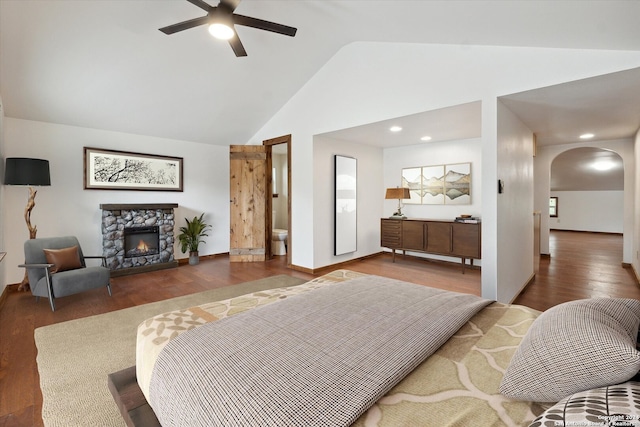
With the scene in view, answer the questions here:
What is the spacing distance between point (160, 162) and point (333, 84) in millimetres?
3260

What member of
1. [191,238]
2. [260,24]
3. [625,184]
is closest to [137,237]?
[191,238]

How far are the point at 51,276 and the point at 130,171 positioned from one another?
224 centimetres

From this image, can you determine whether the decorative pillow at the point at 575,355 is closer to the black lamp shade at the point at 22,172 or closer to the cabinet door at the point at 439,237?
the cabinet door at the point at 439,237

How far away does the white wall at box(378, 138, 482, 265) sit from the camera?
5.14 metres

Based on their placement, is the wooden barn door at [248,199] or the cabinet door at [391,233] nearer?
the cabinet door at [391,233]

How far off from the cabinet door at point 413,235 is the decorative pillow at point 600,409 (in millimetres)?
4604

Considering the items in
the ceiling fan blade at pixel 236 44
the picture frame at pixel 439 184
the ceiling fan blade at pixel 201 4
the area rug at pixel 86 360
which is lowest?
the area rug at pixel 86 360

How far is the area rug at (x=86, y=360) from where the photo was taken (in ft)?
5.55

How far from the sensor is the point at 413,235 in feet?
17.6

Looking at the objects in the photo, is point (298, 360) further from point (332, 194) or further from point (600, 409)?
point (332, 194)

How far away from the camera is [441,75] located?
10.8 feet

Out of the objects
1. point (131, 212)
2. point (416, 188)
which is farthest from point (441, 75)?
point (131, 212)

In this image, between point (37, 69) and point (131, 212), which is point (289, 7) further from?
point (131, 212)

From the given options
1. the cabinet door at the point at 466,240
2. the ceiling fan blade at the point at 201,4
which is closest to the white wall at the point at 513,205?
the cabinet door at the point at 466,240
